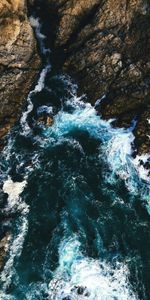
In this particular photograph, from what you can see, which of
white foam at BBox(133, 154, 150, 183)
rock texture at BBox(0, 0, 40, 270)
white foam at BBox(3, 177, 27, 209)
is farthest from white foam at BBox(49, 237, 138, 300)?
rock texture at BBox(0, 0, 40, 270)

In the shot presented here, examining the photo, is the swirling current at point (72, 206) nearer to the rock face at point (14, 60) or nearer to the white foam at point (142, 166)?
the white foam at point (142, 166)

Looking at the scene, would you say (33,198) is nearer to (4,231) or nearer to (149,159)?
(4,231)

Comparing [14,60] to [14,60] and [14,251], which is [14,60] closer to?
[14,60]

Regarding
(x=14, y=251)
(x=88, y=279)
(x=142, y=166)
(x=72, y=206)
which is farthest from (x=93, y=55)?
(x=88, y=279)

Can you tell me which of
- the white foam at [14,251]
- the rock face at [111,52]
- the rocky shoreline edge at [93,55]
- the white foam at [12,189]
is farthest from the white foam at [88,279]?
the rocky shoreline edge at [93,55]

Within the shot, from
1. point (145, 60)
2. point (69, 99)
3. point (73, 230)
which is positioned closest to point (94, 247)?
point (73, 230)

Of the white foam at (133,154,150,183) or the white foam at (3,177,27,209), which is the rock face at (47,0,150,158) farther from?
the white foam at (3,177,27,209)
